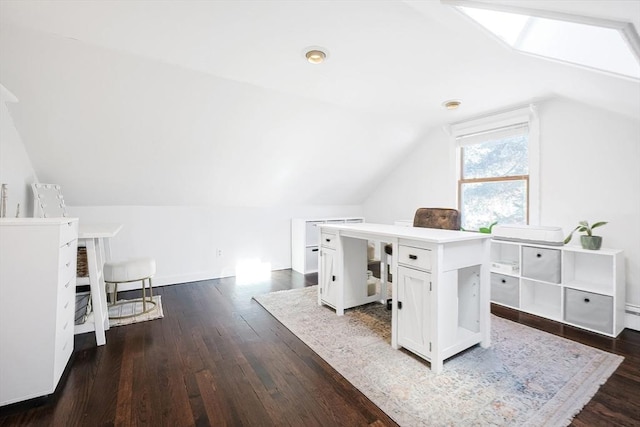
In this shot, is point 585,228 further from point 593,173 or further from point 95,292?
point 95,292

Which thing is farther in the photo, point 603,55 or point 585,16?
point 603,55

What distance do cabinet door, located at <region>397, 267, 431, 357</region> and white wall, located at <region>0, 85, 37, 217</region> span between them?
3.25 metres

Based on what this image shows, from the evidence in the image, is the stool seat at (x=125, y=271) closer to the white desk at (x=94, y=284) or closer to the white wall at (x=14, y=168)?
the white desk at (x=94, y=284)

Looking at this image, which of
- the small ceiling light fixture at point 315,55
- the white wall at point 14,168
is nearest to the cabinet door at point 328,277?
the small ceiling light fixture at point 315,55

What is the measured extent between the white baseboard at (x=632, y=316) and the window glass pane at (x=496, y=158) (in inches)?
62.1

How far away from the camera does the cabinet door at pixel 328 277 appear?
9.46 ft

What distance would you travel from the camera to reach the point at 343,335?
2420 millimetres

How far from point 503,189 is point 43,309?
441 centimetres

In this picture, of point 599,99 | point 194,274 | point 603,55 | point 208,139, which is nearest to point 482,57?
point 603,55

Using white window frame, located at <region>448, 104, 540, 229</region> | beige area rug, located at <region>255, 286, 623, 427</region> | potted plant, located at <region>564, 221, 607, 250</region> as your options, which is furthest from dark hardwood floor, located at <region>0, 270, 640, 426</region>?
white window frame, located at <region>448, 104, 540, 229</region>

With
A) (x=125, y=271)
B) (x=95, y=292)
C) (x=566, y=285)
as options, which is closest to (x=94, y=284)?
(x=95, y=292)

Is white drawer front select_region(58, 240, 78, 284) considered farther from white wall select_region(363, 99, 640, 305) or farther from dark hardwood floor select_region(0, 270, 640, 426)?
white wall select_region(363, 99, 640, 305)

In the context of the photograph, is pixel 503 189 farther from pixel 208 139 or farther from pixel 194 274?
pixel 194 274

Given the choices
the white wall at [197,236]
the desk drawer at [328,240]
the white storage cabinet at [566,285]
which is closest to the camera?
the white storage cabinet at [566,285]
